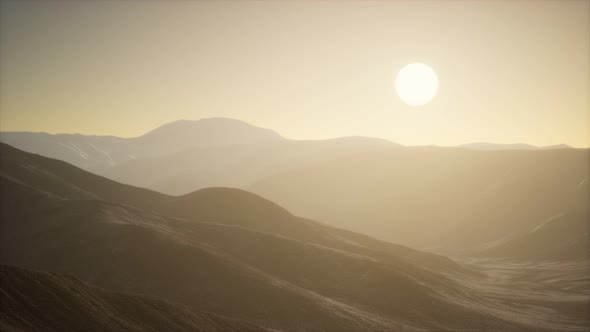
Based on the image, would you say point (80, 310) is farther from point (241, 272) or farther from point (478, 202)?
point (478, 202)

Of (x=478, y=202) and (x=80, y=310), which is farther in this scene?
(x=478, y=202)

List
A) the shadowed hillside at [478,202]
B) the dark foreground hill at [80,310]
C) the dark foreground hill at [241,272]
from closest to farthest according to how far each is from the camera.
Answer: the dark foreground hill at [80,310], the dark foreground hill at [241,272], the shadowed hillside at [478,202]

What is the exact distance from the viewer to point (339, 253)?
62469mm

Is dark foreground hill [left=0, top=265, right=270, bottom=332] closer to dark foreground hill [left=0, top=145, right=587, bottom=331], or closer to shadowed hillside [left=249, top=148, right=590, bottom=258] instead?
dark foreground hill [left=0, top=145, right=587, bottom=331]

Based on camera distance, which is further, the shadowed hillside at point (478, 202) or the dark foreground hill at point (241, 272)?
the shadowed hillside at point (478, 202)

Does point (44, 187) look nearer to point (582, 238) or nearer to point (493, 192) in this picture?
point (582, 238)

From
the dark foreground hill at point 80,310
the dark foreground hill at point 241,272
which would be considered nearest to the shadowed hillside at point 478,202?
the dark foreground hill at point 241,272

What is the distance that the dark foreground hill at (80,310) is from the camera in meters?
24.6

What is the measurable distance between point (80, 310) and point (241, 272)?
22.9m

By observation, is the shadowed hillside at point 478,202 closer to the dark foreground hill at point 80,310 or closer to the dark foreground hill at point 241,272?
the dark foreground hill at point 241,272

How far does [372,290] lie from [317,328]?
15882 mm

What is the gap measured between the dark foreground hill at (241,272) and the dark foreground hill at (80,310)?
943cm

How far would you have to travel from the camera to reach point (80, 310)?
26.8 meters

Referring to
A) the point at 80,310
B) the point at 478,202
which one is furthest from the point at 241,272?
the point at 478,202
